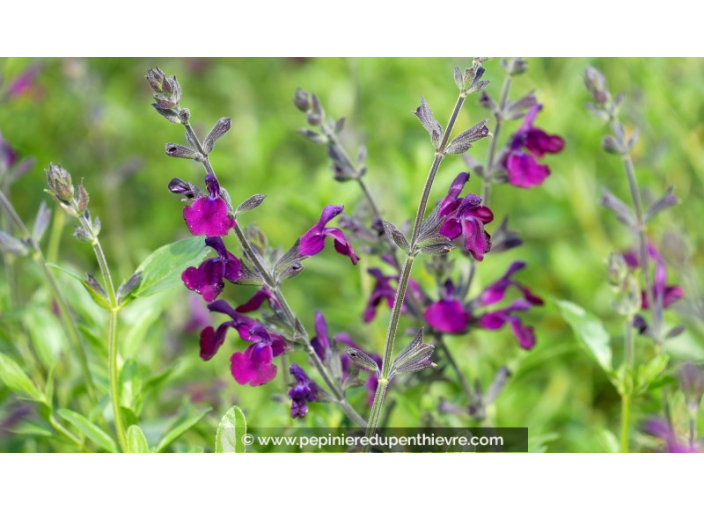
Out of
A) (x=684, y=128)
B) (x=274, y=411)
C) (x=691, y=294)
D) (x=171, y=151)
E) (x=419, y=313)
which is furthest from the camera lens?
(x=684, y=128)

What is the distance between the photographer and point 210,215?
3.97 feet

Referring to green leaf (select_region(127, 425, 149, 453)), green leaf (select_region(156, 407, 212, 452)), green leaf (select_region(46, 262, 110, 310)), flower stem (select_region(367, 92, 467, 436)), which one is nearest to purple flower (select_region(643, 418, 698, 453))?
flower stem (select_region(367, 92, 467, 436))

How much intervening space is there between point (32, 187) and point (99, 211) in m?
0.29

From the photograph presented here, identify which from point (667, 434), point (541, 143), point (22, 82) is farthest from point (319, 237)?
point (22, 82)

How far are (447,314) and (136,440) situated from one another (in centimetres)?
67

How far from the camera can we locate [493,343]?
7.75 ft

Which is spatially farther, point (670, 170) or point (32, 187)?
point (32, 187)

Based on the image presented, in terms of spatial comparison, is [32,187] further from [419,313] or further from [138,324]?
[419,313]

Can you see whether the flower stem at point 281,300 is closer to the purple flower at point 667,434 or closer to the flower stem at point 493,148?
the flower stem at point 493,148

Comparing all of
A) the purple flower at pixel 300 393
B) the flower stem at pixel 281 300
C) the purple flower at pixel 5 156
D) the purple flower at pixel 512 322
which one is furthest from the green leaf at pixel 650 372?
the purple flower at pixel 5 156

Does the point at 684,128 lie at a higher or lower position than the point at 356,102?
lower

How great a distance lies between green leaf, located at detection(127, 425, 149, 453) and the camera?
136cm

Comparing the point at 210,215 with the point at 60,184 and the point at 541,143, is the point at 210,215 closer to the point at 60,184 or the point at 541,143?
the point at 60,184
